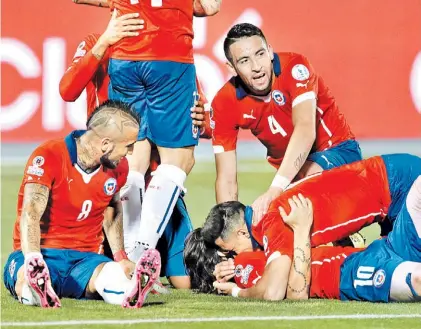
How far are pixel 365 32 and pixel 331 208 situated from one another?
7778 mm

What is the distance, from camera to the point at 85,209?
23.2 feet

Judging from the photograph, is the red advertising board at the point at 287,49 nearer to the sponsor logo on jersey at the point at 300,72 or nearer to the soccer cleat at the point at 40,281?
the sponsor logo on jersey at the point at 300,72

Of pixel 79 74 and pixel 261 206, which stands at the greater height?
pixel 79 74

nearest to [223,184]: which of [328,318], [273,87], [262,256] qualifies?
[273,87]

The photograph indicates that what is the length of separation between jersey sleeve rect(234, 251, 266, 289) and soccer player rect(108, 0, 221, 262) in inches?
26.2

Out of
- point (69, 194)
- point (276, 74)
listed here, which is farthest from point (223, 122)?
point (69, 194)

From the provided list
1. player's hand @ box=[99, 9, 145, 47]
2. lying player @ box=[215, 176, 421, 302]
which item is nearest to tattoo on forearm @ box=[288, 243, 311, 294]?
lying player @ box=[215, 176, 421, 302]

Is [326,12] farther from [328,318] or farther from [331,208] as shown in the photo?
[328,318]

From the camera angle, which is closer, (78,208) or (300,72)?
(78,208)

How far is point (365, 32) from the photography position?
14562 mm

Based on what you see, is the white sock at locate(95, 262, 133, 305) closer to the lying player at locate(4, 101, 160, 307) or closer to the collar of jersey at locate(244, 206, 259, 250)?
the lying player at locate(4, 101, 160, 307)

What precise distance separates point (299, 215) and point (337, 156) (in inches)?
55.6

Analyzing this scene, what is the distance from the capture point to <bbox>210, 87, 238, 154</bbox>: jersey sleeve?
8.23 m

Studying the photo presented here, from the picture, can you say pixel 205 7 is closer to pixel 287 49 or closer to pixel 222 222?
pixel 222 222
